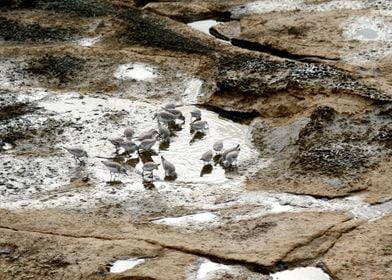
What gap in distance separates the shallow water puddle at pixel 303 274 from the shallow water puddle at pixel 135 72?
9144 millimetres

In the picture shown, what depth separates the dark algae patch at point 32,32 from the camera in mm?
20625

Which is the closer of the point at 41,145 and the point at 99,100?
the point at 41,145

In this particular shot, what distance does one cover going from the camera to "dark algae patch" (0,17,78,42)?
2062 centimetres

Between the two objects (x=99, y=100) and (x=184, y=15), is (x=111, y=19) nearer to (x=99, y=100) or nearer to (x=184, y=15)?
(x=184, y=15)

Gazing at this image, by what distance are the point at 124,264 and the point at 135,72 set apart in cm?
895

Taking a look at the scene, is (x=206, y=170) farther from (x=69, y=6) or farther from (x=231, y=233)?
(x=69, y=6)

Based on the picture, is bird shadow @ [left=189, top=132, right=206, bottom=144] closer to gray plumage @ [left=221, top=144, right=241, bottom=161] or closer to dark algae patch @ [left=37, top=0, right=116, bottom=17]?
gray plumage @ [left=221, top=144, right=241, bottom=161]

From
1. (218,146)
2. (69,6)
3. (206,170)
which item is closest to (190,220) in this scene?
(206,170)

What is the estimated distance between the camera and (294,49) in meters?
19.6

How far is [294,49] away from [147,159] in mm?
6766

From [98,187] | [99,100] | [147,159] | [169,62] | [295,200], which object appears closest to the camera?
[295,200]

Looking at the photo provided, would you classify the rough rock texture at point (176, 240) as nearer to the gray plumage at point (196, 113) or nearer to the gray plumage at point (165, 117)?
the gray plumage at point (165, 117)

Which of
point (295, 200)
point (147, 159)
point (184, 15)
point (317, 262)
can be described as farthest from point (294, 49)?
point (317, 262)

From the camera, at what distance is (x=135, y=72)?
1861 cm
